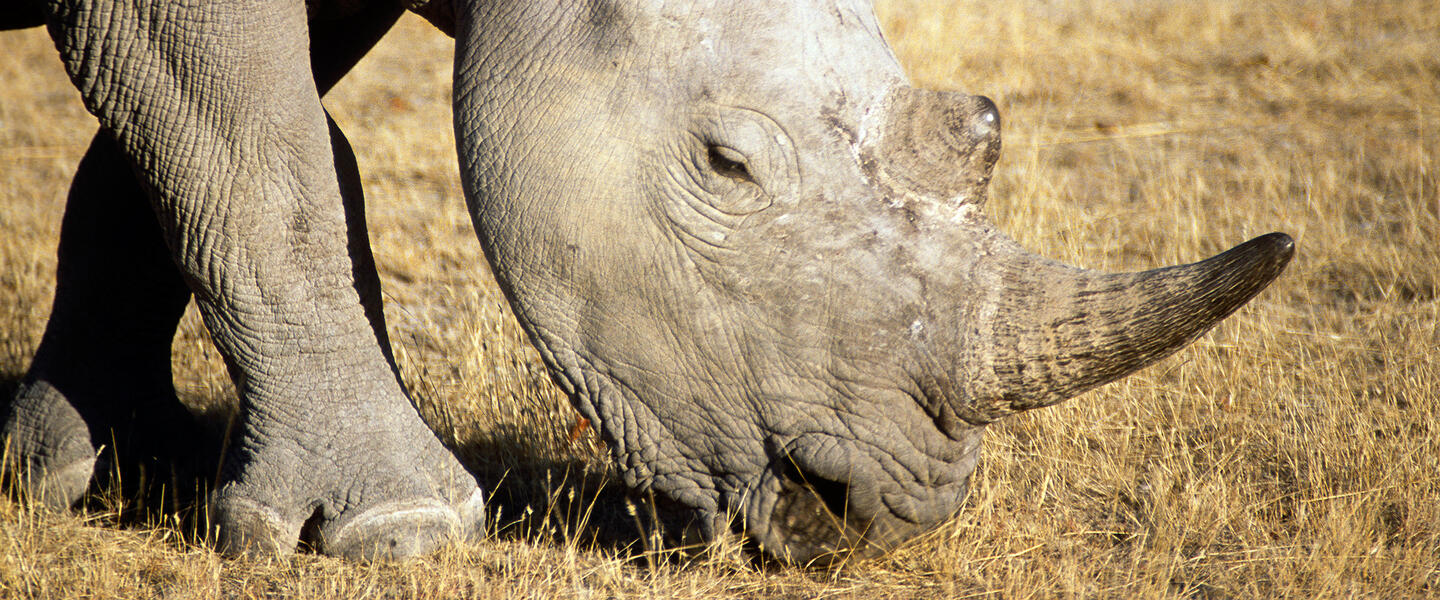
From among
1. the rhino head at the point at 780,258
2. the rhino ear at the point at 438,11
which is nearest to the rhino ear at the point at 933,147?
the rhino head at the point at 780,258

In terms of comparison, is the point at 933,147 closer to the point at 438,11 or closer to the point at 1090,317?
the point at 1090,317

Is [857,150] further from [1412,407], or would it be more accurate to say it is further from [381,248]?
[381,248]

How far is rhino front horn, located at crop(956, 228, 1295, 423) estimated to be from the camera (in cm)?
232

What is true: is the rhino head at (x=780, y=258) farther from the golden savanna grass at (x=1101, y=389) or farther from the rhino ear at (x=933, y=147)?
the golden savanna grass at (x=1101, y=389)

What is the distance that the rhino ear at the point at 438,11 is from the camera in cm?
299

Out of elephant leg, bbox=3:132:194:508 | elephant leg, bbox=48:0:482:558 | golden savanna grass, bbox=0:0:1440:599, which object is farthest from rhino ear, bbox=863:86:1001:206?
elephant leg, bbox=3:132:194:508

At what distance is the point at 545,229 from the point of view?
8.50ft

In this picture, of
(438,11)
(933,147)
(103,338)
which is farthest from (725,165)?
(103,338)

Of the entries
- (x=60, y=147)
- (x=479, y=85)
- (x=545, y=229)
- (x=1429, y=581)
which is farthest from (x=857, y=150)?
(x=60, y=147)

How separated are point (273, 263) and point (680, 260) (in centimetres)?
101

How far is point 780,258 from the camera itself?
251 cm

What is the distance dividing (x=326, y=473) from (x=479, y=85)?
1056mm

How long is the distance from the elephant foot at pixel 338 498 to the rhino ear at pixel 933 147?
4.61ft

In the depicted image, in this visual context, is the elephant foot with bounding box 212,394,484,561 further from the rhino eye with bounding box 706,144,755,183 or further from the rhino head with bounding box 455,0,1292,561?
the rhino eye with bounding box 706,144,755,183
